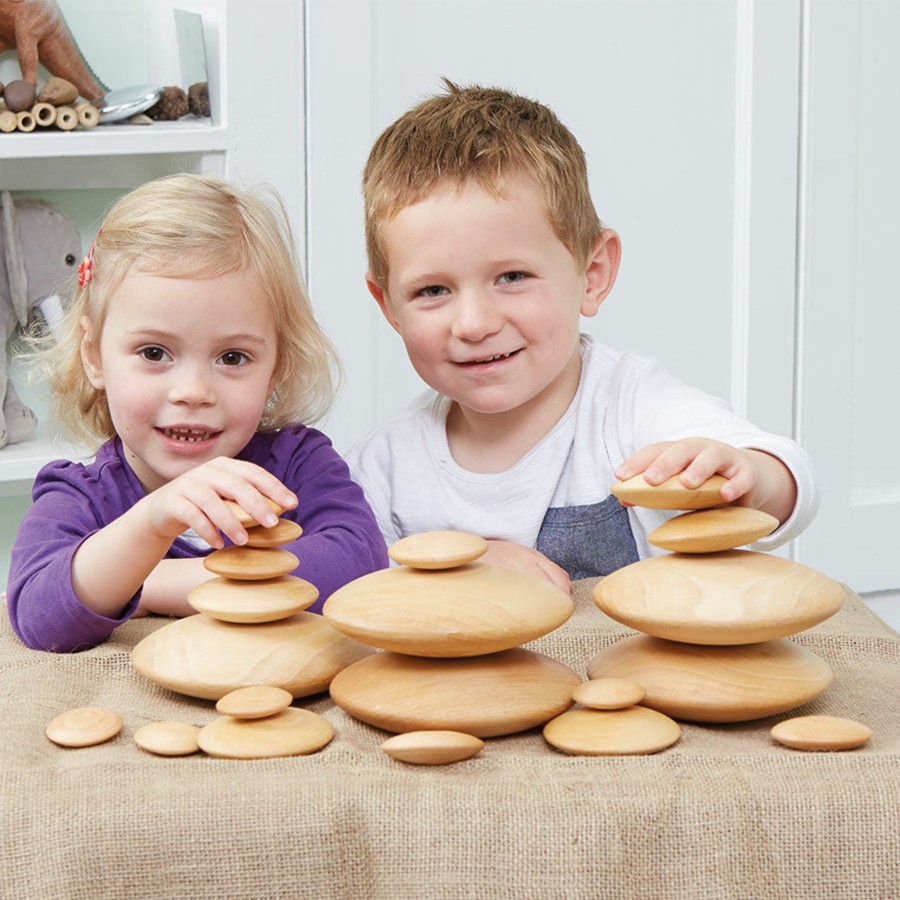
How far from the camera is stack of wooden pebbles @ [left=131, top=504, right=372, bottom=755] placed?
2.45 ft

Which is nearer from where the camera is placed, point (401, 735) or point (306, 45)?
point (401, 735)

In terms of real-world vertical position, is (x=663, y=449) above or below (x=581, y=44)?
below

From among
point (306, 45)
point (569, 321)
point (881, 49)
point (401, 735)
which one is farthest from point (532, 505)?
point (881, 49)

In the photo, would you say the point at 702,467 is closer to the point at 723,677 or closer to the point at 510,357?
the point at 723,677

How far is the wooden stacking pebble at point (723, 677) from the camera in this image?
2.31 ft

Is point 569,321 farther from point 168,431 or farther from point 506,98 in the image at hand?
point 168,431

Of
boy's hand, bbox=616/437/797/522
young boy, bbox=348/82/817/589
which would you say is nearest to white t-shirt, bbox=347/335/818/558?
young boy, bbox=348/82/817/589

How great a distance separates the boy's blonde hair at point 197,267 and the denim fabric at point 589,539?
10.1 inches

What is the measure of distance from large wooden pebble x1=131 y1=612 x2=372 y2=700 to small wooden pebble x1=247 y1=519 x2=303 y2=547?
5 centimetres

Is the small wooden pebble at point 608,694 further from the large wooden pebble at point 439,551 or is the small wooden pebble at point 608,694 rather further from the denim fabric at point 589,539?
the denim fabric at point 589,539

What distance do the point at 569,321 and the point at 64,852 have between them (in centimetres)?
75

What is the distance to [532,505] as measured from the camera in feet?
4.21

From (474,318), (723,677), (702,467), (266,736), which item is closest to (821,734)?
(723,677)

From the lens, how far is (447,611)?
682 mm
